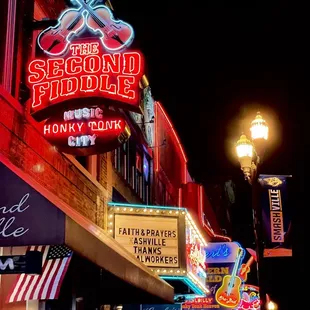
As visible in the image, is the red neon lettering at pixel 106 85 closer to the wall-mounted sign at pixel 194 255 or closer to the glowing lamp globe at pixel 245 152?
the glowing lamp globe at pixel 245 152

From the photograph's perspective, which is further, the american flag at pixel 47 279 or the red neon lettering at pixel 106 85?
the red neon lettering at pixel 106 85

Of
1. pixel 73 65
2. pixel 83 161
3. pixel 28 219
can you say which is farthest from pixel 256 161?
pixel 28 219

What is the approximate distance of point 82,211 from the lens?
13.5m

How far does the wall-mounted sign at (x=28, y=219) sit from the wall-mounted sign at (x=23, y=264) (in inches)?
14.8

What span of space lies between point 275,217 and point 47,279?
14.7 m

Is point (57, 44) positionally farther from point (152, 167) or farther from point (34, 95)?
point (152, 167)

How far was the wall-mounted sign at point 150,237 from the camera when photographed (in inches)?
621

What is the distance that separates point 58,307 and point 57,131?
3313 millimetres

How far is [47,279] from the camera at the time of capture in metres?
7.18

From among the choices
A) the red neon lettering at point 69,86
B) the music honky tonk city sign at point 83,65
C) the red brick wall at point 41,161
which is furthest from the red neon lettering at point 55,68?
the red brick wall at point 41,161

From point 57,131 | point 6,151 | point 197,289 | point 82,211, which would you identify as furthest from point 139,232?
point 6,151

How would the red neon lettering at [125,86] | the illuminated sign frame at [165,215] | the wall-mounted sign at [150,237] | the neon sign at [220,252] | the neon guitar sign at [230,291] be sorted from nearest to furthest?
the red neon lettering at [125,86], the wall-mounted sign at [150,237], the illuminated sign frame at [165,215], the neon guitar sign at [230,291], the neon sign at [220,252]

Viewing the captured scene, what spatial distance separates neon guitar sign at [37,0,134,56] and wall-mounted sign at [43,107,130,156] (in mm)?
1263

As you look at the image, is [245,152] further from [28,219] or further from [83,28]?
[28,219]
